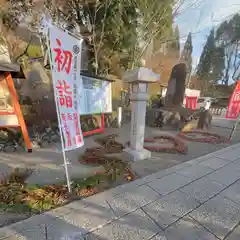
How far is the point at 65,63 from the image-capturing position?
7.07 feet

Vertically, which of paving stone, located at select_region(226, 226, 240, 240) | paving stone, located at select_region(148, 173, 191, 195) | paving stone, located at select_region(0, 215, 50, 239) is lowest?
paving stone, located at select_region(148, 173, 191, 195)

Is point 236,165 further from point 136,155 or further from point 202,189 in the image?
point 136,155

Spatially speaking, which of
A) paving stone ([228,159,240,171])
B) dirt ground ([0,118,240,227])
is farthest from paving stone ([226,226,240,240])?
paving stone ([228,159,240,171])

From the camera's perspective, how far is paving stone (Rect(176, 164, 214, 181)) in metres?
3.03

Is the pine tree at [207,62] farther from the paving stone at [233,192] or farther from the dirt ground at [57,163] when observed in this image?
the paving stone at [233,192]

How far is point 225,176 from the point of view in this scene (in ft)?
10.1

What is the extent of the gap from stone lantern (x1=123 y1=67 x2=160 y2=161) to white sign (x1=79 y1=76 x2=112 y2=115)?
2415 millimetres

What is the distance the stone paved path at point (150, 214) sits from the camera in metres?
1.71

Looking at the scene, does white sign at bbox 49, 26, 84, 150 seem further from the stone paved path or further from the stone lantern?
the stone lantern

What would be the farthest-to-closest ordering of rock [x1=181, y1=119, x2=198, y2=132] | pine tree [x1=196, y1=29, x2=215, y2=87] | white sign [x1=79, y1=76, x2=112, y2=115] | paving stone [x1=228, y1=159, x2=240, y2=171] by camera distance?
pine tree [x1=196, y1=29, x2=215, y2=87], rock [x1=181, y1=119, x2=198, y2=132], white sign [x1=79, y1=76, x2=112, y2=115], paving stone [x1=228, y1=159, x2=240, y2=171]

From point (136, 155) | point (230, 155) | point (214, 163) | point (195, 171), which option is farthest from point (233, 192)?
point (230, 155)

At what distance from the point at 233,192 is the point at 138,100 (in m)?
2.41

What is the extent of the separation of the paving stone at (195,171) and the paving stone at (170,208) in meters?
0.71

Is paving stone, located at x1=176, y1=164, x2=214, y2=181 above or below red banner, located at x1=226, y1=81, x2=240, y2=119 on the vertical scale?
below
